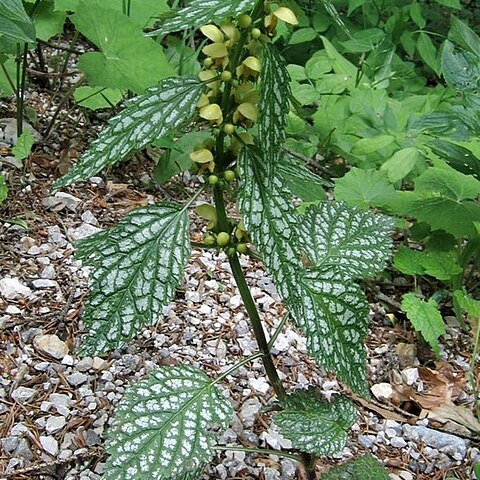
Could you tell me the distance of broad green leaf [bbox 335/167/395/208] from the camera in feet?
5.99

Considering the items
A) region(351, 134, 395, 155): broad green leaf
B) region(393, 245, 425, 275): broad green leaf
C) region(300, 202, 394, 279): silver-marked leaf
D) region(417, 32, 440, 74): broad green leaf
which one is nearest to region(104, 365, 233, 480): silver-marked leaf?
region(300, 202, 394, 279): silver-marked leaf

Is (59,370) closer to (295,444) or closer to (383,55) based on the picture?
(295,444)

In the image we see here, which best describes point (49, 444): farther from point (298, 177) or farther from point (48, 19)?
point (48, 19)

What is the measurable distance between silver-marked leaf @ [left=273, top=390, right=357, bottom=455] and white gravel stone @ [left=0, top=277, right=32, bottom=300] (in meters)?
0.69

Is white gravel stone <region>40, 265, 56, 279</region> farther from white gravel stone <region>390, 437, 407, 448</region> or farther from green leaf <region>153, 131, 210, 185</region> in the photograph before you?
white gravel stone <region>390, 437, 407, 448</region>

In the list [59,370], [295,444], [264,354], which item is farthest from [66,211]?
[295,444]

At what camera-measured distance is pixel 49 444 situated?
53.1 inches

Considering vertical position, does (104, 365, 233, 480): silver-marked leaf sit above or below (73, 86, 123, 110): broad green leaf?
below

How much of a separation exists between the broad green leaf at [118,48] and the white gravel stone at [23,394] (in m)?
0.73

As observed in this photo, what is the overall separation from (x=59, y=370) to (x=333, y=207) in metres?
0.61

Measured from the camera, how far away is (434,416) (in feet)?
5.29

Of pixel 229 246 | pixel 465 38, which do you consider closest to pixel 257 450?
pixel 229 246

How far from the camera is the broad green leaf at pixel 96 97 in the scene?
1.97 m

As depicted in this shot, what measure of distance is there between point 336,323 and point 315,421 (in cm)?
16
